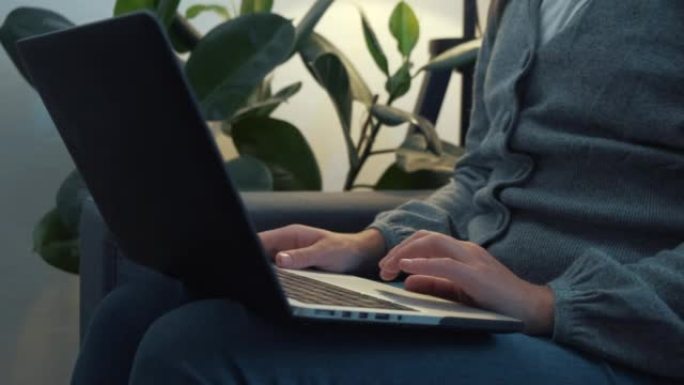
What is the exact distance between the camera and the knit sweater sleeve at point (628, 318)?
2.32 ft

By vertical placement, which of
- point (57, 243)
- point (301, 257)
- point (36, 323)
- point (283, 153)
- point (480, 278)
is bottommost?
point (36, 323)

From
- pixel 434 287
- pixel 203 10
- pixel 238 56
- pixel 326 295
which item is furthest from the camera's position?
pixel 203 10

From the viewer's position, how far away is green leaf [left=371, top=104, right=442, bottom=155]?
61.0 inches

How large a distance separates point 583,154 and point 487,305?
0.72 feet

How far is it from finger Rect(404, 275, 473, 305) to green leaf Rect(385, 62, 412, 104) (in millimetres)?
952

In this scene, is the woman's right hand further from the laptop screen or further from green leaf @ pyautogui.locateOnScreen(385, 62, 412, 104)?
green leaf @ pyautogui.locateOnScreen(385, 62, 412, 104)

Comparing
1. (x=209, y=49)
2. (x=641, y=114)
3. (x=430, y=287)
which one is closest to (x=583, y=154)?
(x=641, y=114)

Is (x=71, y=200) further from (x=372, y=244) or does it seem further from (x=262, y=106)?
(x=372, y=244)

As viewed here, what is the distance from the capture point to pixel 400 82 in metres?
1.74

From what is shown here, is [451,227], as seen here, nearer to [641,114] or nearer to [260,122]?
[641,114]

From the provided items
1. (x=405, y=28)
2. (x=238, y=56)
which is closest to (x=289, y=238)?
(x=238, y=56)

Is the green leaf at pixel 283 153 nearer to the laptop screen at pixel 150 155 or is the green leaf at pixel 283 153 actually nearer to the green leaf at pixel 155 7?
the green leaf at pixel 155 7

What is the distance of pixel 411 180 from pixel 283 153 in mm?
209

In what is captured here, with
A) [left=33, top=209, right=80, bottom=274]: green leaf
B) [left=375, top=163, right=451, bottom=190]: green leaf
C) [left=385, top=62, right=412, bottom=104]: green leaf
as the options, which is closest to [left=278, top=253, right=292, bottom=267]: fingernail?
[left=375, top=163, right=451, bottom=190]: green leaf
